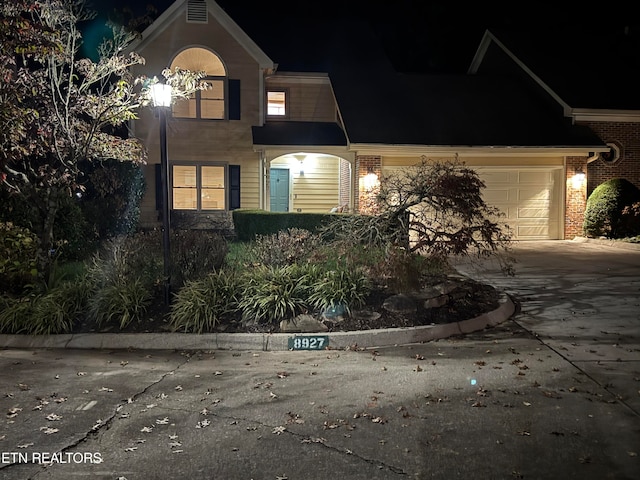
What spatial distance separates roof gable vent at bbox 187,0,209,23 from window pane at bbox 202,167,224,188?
4.71 m

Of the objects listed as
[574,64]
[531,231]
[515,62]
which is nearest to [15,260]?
[531,231]

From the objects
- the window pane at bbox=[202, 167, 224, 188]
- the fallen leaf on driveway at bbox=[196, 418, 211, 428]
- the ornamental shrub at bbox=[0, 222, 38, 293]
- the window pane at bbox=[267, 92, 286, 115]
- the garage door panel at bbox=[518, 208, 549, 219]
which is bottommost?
the fallen leaf on driveway at bbox=[196, 418, 211, 428]

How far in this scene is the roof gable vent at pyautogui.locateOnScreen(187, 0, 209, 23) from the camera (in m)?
18.8

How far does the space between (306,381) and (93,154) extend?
610cm

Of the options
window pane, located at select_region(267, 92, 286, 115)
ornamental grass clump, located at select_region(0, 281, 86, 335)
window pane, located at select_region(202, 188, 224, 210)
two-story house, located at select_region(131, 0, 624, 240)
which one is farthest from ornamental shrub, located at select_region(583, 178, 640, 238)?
ornamental grass clump, located at select_region(0, 281, 86, 335)

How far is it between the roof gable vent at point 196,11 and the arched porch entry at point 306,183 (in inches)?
205

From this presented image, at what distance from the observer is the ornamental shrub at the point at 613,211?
58.5ft

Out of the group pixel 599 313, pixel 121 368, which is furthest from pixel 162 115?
pixel 599 313

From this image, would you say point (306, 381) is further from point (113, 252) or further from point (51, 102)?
point (51, 102)

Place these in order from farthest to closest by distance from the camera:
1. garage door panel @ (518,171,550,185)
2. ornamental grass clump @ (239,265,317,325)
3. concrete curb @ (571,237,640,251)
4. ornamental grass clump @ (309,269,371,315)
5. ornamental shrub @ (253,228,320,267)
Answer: garage door panel @ (518,171,550,185) < concrete curb @ (571,237,640,251) < ornamental shrub @ (253,228,320,267) < ornamental grass clump @ (309,269,371,315) < ornamental grass clump @ (239,265,317,325)

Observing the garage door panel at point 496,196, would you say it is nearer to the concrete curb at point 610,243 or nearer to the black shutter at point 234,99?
the concrete curb at point 610,243

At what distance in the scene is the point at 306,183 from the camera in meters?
21.3

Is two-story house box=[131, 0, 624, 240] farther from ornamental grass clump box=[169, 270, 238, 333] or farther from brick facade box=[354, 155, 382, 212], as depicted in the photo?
ornamental grass clump box=[169, 270, 238, 333]

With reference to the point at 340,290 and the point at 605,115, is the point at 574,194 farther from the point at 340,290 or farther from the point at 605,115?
the point at 340,290
